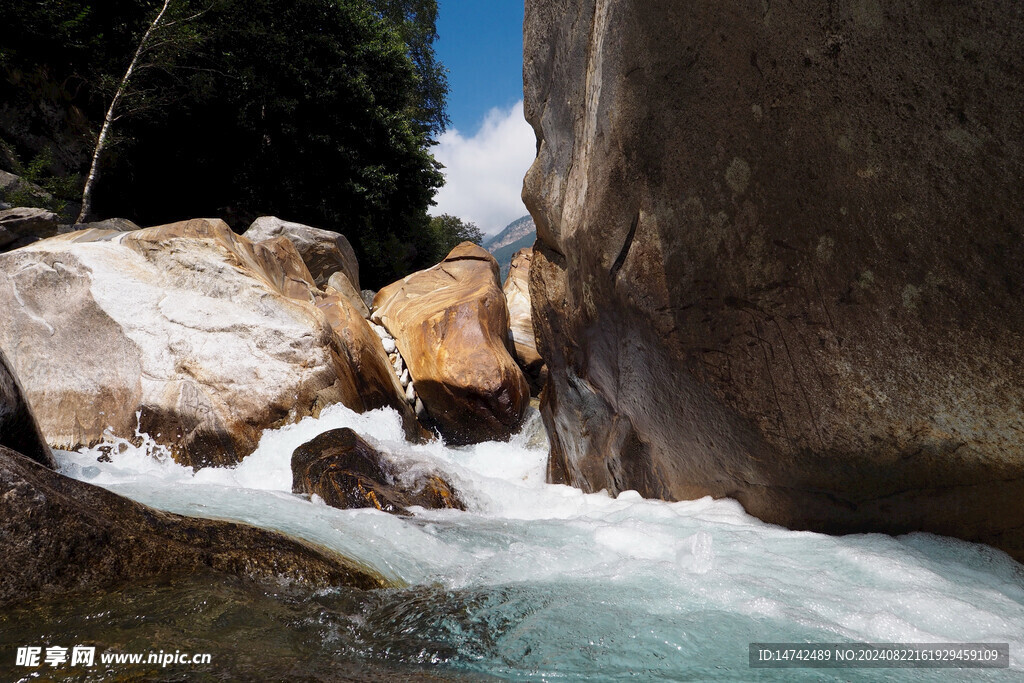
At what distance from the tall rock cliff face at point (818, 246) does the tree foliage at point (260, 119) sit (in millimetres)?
13182

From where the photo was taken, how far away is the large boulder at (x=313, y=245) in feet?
35.0

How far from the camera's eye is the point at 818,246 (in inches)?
111

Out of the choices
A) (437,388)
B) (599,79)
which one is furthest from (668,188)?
(437,388)

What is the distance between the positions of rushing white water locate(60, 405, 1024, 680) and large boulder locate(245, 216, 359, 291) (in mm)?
7729

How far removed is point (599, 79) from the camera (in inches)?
137

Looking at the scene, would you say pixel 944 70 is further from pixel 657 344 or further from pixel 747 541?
pixel 747 541

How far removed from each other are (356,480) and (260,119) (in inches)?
575

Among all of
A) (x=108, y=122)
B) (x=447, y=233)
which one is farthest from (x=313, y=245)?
(x=447, y=233)

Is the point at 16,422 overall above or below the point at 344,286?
below

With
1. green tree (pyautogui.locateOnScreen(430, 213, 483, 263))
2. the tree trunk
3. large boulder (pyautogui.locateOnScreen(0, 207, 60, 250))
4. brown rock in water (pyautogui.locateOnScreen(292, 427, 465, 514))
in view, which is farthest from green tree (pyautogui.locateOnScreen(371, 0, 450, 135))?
brown rock in water (pyautogui.locateOnScreen(292, 427, 465, 514))

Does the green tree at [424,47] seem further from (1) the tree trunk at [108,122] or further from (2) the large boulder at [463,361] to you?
(2) the large boulder at [463,361]

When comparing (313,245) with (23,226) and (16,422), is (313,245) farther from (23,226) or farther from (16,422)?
(16,422)

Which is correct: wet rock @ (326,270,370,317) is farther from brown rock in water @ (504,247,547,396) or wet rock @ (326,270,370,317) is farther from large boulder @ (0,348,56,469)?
large boulder @ (0,348,56,469)

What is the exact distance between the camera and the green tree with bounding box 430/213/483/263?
22.2 metres
